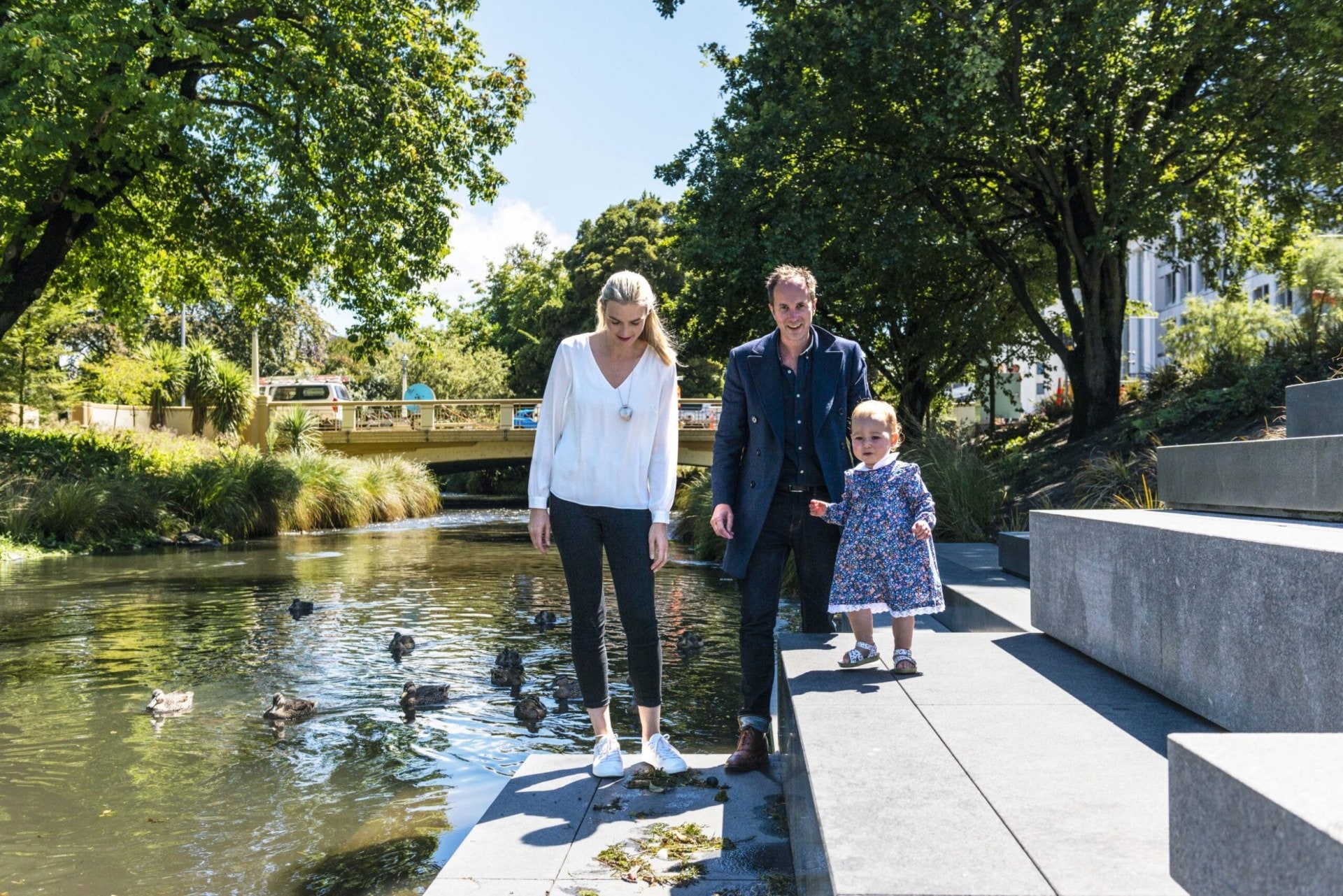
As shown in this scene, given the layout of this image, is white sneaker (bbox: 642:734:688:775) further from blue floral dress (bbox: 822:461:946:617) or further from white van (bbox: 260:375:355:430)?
white van (bbox: 260:375:355:430)

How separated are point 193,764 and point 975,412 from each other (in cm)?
4175

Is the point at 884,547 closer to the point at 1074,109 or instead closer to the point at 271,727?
the point at 271,727

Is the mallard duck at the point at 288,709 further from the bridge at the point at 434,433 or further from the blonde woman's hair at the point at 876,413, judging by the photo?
the bridge at the point at 434,433

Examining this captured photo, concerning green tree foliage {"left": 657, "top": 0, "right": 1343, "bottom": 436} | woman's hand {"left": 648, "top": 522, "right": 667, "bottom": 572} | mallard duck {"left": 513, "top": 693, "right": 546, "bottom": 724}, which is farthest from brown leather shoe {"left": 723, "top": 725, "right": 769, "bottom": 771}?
green tree foliage {"left": 657, "top": 0, "right": 1343, "bottom": 436}

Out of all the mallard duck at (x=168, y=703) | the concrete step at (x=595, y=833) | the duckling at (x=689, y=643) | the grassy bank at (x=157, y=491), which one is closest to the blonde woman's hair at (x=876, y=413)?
the concrete step at (x=595, y=833)

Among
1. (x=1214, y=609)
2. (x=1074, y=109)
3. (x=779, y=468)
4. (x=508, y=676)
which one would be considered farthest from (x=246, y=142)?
(x=1214, y=609)

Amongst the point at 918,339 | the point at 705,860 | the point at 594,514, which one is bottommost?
the point at 705,860

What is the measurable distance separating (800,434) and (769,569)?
55 centimetres

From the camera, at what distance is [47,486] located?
1903 cm

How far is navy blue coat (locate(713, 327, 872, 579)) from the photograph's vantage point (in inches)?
176

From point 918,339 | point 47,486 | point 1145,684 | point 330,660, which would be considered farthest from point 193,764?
point 918,339

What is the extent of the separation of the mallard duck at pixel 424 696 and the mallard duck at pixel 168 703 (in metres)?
1.31

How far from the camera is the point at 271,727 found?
6.65m

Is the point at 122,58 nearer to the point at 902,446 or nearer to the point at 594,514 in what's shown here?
the point at 902,446
